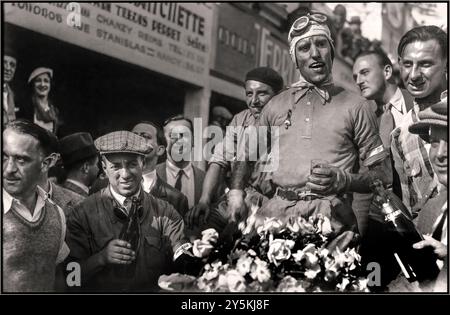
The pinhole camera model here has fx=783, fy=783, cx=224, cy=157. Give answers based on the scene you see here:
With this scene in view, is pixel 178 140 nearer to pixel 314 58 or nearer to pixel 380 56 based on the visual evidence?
pixel 314 58

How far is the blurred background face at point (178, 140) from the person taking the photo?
7.02 metres

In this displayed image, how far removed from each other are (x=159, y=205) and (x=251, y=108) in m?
1.19

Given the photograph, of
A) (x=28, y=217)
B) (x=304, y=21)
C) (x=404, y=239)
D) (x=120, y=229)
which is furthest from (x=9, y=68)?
(x=404, y=239)

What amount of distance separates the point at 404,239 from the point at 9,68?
3742 millimetres

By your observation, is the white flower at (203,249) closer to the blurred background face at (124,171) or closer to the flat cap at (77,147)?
the blurred background face at (124,171)

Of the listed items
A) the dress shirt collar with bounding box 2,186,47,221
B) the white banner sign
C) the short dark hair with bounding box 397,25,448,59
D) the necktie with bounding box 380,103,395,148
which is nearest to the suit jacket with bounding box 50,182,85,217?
the dress shirt collar with bounding box 2,186,47,221

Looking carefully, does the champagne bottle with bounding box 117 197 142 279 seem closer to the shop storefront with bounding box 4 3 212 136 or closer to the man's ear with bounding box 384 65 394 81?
Answer: the shop storefront with bounding box 4 3 212 136

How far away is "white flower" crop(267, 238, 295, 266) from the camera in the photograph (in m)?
6.57

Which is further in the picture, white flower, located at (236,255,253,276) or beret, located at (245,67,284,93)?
beret, located at (245,67,284,93)

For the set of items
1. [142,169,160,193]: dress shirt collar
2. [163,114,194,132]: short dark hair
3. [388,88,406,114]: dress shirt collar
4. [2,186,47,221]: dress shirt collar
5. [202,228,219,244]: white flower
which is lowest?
[202,228,219,244]: white flower

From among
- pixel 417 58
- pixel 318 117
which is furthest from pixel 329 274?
pixel 417 58

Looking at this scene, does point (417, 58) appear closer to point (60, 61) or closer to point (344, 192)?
point (344, 192)

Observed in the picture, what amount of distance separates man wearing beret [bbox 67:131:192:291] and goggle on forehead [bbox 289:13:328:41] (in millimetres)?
1675
